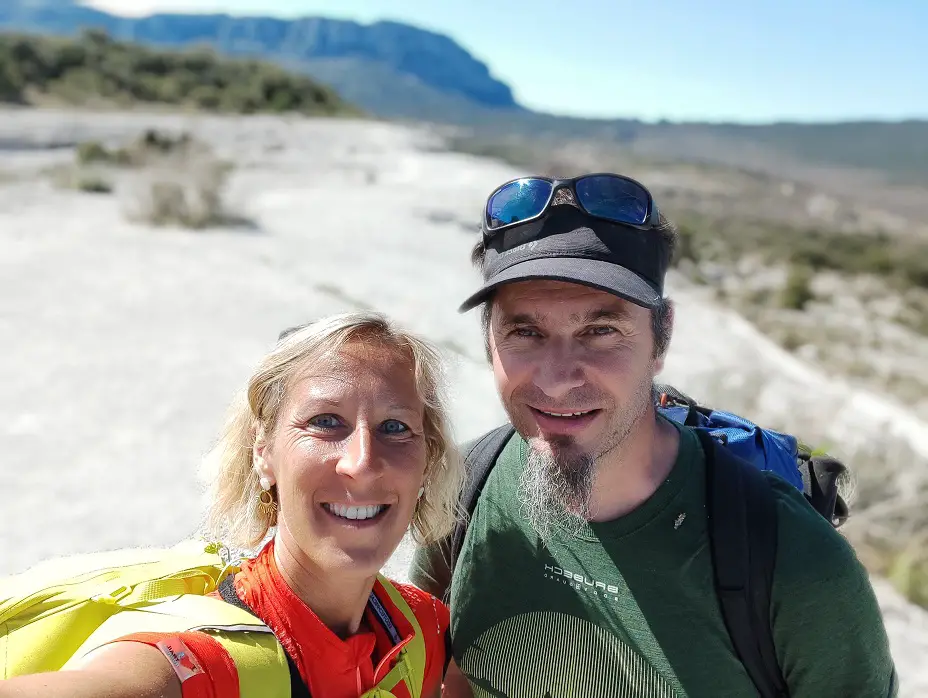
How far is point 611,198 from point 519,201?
23 cm

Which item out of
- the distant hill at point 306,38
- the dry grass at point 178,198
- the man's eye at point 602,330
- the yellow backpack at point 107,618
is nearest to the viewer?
the yellow backpack at point 107,618

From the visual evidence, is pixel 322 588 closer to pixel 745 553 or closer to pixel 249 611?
→ pixel 249 611

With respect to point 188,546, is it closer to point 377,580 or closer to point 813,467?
point 377,580

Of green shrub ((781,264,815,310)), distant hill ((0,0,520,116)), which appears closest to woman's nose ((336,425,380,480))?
green shrub ((781,264,815,310))

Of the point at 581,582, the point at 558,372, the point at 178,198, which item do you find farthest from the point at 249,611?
the point at 178,198

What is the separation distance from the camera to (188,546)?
1883 millimetres

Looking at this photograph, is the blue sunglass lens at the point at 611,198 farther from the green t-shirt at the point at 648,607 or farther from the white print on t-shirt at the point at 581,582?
the white print on t-shirt at the point at 581,582

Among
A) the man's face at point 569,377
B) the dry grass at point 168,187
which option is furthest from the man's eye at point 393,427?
the dry grass at point 168,187

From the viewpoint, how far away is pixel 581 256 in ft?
6.14

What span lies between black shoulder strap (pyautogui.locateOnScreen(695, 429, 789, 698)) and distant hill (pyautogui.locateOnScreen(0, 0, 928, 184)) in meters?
47.7

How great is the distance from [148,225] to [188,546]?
28.4 ft

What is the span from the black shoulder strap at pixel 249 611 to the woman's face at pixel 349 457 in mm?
164

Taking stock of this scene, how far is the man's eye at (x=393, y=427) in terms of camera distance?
6.01 feet

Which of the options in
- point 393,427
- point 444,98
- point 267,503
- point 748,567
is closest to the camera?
point 748,567
